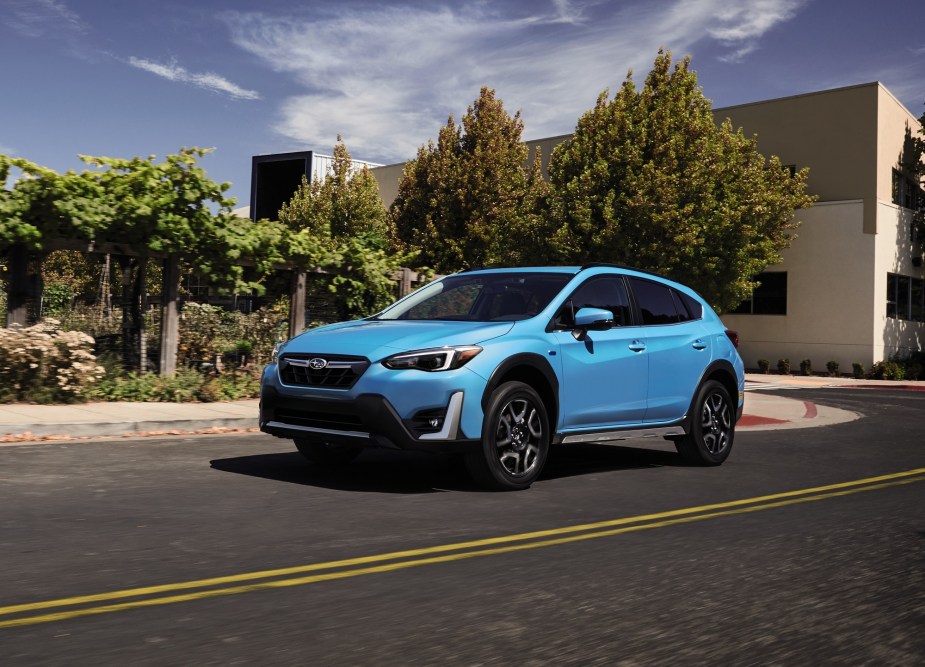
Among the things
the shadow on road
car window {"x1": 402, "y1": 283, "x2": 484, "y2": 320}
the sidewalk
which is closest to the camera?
the shadow on road

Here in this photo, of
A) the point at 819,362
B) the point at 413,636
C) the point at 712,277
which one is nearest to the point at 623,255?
the point at 712,277

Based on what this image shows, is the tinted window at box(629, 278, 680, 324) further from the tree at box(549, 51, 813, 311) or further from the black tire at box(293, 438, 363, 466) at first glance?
Answer: the tree at box(549, 51, 813, 311)

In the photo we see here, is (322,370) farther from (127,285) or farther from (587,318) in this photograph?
(127,285)

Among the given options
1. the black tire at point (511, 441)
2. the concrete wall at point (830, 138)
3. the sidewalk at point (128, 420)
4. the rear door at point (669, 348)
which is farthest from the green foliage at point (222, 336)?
the concrete wall at point (830, 138)

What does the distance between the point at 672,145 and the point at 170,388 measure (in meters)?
18.3

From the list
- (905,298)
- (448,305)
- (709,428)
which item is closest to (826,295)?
(905,298)

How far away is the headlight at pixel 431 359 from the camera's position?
302 inches

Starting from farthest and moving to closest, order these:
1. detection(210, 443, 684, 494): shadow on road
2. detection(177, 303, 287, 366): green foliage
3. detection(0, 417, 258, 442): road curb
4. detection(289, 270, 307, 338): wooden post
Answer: detection(289, 270, 307, 338): wooden post, detection(177, 303, 287, 366): green foliage, detection(0, 417, 258, 442): road curb, detection(210, 443, 684, 494): shadow on road

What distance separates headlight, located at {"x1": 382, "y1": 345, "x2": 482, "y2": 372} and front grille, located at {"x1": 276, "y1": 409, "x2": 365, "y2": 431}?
0.49m

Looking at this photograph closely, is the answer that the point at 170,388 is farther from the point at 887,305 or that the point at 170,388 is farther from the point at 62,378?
the point at 887,305

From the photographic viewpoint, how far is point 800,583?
5340mm

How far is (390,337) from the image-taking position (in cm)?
798

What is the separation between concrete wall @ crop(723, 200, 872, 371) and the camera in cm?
3538

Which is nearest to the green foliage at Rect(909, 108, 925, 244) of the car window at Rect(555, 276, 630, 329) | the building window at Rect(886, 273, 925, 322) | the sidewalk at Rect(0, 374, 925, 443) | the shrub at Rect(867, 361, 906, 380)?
the building window at Rect(886, 273, 925, 322)
